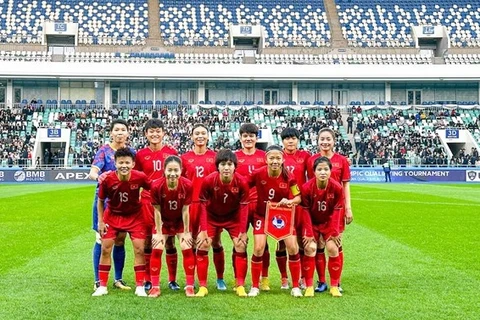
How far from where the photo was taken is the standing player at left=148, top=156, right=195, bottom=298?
807 centimetres

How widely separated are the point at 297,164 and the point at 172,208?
5.58ft

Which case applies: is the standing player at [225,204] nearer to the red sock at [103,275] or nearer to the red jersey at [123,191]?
the red jersey at [123,191]

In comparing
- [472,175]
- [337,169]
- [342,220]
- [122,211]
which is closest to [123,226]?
[122,211]

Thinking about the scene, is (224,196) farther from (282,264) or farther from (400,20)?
(400,20)

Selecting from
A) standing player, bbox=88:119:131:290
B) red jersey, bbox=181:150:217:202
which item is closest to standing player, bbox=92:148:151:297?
standing player, bbox=88:119:131:290

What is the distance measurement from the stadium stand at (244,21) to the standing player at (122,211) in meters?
48.4

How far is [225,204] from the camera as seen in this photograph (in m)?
8.34

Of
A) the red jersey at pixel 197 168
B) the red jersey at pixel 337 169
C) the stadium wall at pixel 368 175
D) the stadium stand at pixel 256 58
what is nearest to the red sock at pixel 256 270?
the red jersey at pixel 197 168

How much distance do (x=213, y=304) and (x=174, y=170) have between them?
5.14ft

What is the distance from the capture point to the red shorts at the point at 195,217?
8602 millimetres

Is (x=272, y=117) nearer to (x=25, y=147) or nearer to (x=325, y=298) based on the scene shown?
(x=25, y=147)

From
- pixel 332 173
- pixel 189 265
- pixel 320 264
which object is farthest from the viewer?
pixel 332 173

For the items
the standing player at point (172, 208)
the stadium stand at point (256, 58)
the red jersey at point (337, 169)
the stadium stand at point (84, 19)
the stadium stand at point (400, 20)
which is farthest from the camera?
the stadium stand at point (400, 20)

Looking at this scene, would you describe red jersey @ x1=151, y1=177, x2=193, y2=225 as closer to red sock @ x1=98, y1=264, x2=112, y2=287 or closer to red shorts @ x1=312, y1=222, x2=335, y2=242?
red sock @ x1=98, y1=264, x2=112, y2=287
